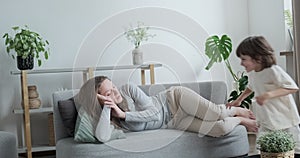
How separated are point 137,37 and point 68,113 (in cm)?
166

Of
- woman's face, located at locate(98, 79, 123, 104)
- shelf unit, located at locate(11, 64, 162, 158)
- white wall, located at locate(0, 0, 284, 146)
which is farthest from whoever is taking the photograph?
white wall, located at locate(0, 0, 284, 146)

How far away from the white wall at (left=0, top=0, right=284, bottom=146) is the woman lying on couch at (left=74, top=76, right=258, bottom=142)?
1.30 metres

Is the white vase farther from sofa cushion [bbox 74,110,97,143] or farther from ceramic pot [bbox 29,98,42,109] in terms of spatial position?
sofa cushion [bbox 74,110,97,143]

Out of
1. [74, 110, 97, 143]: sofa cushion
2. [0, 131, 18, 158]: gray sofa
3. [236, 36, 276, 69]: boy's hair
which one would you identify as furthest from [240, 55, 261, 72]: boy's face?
[0, 131, 18, 158]: gray sofa

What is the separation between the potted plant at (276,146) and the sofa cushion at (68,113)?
1.24 meters

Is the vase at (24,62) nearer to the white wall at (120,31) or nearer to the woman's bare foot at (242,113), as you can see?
the white wall at (120,31)

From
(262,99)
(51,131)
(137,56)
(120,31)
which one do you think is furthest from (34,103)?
Answer: (262,99)

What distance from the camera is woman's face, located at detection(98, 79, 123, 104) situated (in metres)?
2.98

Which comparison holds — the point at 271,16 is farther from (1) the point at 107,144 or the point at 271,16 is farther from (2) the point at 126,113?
(1) the point at 107,144

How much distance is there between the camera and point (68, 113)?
9.62 ft

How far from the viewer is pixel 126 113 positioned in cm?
299

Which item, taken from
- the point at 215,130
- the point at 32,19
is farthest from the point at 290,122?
the point at 32,19

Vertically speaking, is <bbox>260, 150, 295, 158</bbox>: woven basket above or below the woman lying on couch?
below

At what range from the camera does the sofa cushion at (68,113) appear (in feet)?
9.62
